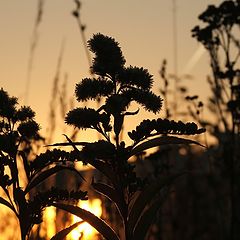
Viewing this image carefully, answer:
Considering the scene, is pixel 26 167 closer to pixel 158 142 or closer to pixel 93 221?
pixel 93 221

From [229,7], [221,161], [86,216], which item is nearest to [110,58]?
[86,216]

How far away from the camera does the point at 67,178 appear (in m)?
7.05

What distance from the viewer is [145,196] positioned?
129 inches

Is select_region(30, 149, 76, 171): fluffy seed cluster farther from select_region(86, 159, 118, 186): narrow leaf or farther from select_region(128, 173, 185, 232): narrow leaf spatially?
select_region(128, 173, 185, 232): narrow leaf

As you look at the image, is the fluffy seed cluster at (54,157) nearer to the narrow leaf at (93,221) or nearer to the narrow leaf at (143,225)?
the narrow leaf at (93,221)

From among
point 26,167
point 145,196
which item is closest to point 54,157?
point 26,167

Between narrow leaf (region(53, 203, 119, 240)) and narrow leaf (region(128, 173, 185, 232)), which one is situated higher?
narrow leaf (region(128, 173, 185, 232))

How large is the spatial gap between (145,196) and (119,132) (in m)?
0.42

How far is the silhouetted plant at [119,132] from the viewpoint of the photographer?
10.7 ft

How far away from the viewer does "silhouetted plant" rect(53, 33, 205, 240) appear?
3.26m

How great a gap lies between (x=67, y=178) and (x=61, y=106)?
1041 millimetres

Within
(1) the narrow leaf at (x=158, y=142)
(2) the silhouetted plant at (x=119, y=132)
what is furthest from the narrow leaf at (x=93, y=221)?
(1) the narrow leaf at (x=158, y=142)

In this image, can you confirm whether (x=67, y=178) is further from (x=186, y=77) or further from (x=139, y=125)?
(x=139, y=125)

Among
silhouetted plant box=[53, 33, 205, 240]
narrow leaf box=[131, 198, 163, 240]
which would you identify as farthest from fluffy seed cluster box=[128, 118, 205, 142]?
narrow leaf box=[131, 198, 163, 240]
